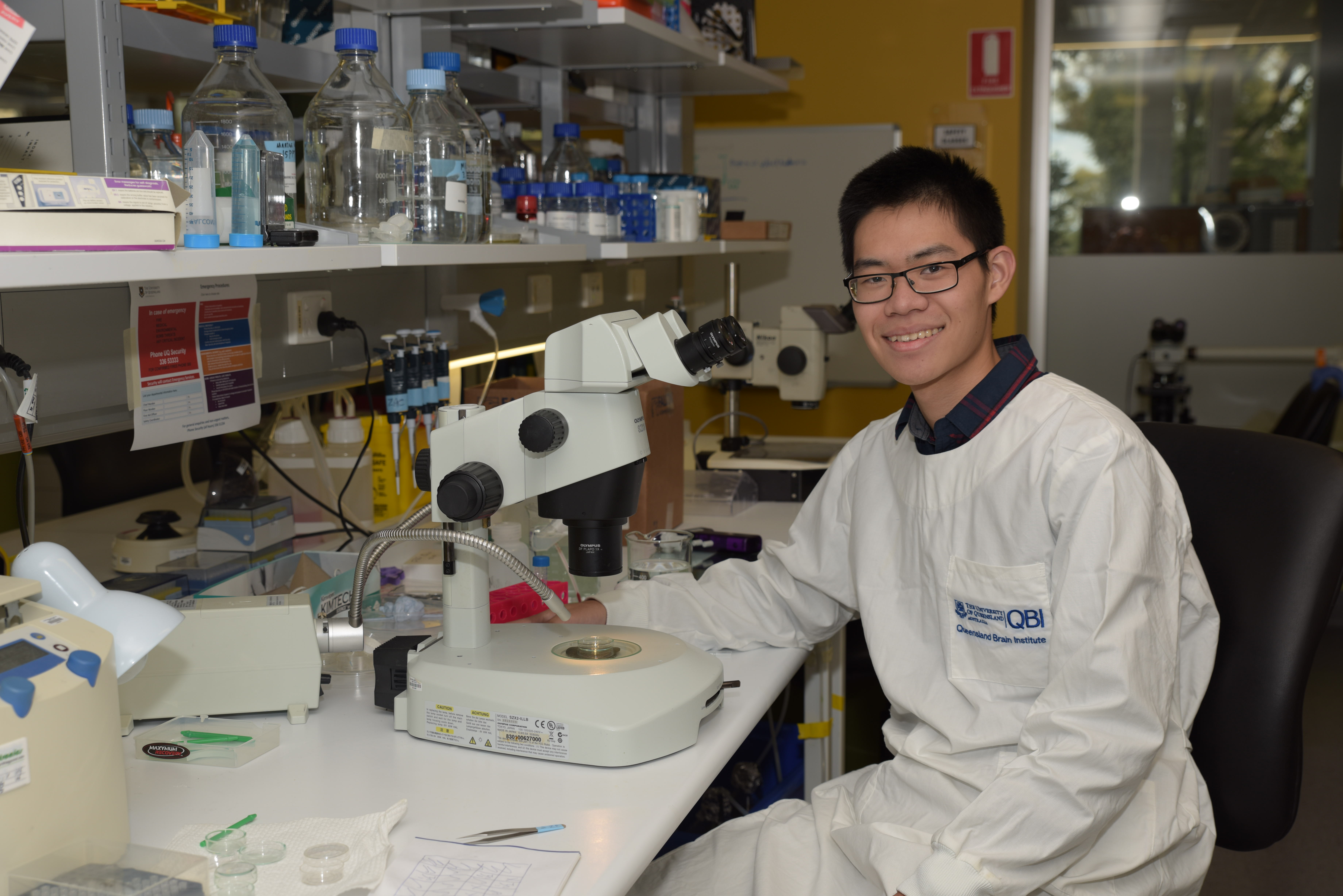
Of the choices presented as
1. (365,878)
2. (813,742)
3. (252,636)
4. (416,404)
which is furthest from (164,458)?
(365,878)

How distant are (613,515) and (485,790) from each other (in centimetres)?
33

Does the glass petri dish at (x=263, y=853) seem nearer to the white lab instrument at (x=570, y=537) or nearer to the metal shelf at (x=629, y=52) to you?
the white lab instrument at (x=570, y=537)

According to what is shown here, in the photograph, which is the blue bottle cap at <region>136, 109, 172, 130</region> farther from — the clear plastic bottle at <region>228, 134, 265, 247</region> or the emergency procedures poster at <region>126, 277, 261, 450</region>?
the emergency procedures poster at <region>126, 277, 261, 450</region>

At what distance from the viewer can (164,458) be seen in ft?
8.68

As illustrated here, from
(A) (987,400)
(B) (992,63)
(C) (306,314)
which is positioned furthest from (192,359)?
(B) (992,63)

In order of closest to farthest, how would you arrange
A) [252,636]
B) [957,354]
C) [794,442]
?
[252,636], [957,354], [794,442]

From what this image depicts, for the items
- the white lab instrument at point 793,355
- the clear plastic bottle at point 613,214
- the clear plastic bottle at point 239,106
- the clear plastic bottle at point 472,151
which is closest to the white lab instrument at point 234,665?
the clear plastic bottle at point 239,106

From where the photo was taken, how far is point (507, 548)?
1849 millimetres

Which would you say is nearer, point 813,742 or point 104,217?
point 104,217

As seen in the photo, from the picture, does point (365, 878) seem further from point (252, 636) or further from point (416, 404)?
point (416, 404)

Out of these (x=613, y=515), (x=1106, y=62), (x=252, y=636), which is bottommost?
(x=252, y=636)

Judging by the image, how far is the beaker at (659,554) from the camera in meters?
1.89

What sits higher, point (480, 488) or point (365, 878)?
point (480, 488)

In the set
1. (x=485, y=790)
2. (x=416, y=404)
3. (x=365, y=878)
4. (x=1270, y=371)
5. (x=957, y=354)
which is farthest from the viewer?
(x=1270, y=371)
